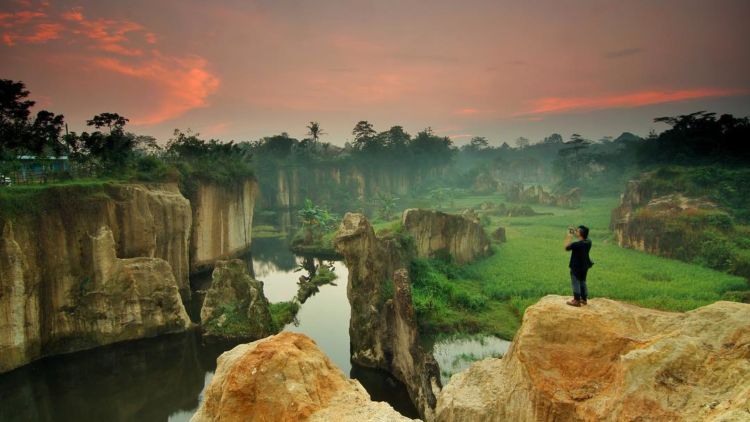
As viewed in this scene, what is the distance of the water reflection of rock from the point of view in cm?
1652

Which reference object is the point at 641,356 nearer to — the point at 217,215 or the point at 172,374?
the point at 172,374

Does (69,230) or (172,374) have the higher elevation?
(69,230)

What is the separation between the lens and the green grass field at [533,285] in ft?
75.7

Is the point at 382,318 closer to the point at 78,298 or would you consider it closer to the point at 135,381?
the point at 135,381

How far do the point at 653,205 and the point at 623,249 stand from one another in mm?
5083

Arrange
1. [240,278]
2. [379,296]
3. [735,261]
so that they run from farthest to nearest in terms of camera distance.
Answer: [735,261], [240,278], [379,296]

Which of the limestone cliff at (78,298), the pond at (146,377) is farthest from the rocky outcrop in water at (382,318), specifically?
the limestone cliff at (78,298)

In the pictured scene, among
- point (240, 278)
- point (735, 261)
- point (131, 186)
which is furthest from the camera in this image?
point (735, 261)

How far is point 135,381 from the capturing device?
60.9 feet

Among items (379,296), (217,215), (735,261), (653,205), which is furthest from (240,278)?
(653,205)

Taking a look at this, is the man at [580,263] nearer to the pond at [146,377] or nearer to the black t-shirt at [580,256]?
the black t-shirt at [580,256]

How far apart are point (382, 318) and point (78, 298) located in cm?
1444

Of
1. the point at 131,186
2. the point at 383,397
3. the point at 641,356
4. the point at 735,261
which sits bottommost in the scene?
the point at 383,397

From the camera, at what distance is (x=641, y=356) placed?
6.14 metres
